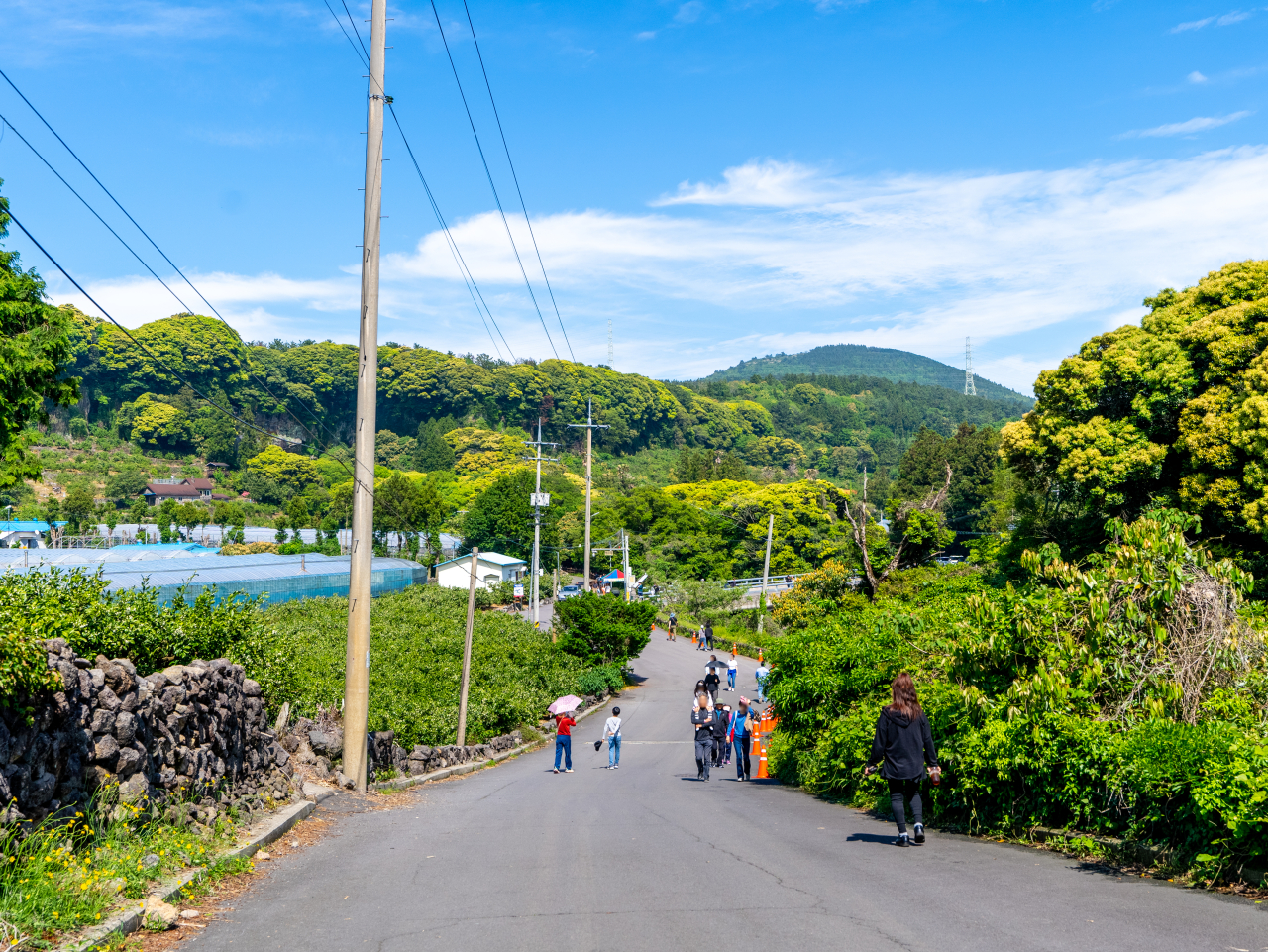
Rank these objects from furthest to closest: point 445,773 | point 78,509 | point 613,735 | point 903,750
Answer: point 78,509, point 613,735, point 445,773, point 903,750

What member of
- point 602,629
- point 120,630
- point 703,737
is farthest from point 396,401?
point 120,630

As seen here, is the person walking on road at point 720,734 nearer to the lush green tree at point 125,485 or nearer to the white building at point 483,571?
the white building at point 483,571

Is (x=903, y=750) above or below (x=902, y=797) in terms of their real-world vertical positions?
above

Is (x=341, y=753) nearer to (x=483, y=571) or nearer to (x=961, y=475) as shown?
(x=483, y=571)

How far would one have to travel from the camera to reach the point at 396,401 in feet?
508

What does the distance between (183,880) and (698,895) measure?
3.53 metres

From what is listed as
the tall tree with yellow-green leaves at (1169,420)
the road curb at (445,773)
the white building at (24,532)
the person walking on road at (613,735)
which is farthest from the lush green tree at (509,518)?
the tall tree with yellow-green leaves at (1169,420)

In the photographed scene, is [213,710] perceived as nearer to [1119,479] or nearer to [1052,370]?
[1119,479]

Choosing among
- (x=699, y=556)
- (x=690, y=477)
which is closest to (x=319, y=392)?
(x=690, y=477)

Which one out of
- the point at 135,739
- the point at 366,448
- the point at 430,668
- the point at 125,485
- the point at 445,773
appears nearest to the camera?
the point at 135,739

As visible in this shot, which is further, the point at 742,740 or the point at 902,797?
the point at 742,740

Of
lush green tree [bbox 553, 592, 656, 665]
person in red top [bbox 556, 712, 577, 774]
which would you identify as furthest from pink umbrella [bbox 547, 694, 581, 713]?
lush green tree [bbox 553, 592, 656, 665]

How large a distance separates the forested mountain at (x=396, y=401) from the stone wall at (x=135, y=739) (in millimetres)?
119355

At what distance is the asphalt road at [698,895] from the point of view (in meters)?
5.39
